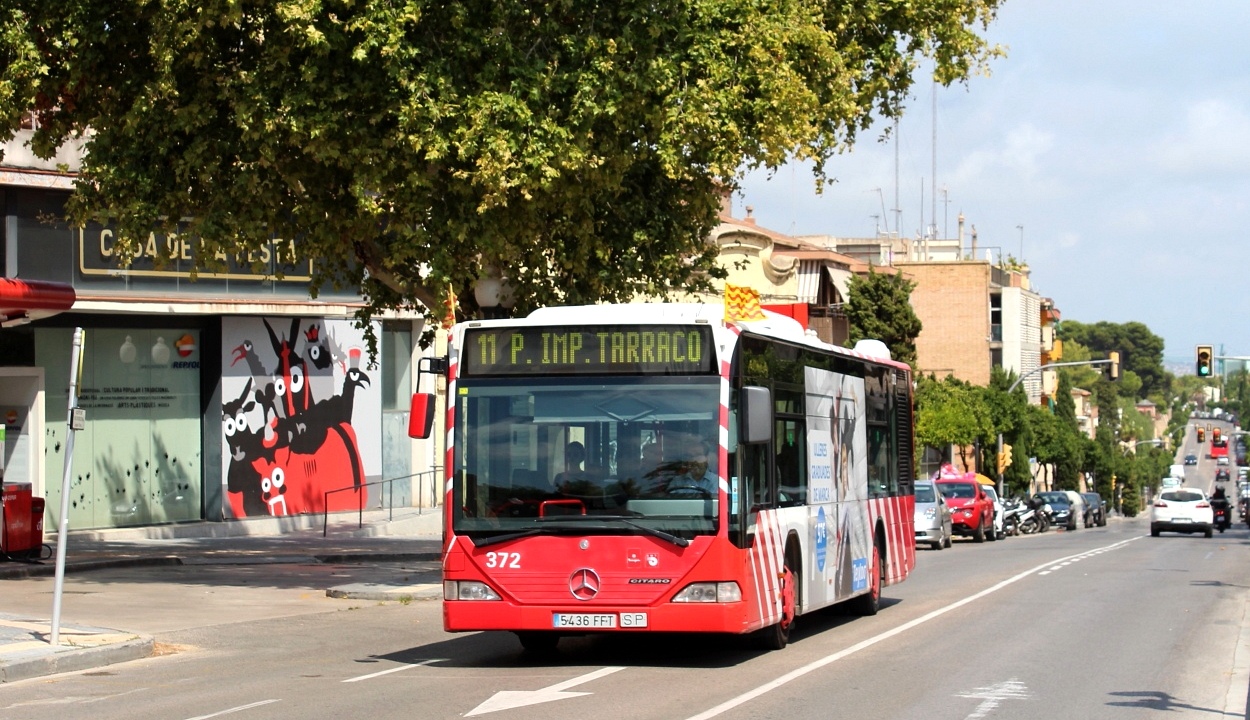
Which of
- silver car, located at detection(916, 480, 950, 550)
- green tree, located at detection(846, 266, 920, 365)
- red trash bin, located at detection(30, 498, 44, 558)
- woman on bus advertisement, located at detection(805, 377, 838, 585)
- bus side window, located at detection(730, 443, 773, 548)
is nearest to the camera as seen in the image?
bus side window, located at detection(730, 443, 773, 548)

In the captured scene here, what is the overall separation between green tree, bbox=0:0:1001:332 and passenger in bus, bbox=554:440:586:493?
5866 mm

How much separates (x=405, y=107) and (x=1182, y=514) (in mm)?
39449

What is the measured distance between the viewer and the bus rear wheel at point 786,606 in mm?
14031

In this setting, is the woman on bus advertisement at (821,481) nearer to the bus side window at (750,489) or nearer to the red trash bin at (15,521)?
the bus side window at (750,489)

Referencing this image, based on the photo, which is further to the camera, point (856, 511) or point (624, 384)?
point (856, 511)

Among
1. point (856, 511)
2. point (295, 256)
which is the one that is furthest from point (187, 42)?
point (856, 511)

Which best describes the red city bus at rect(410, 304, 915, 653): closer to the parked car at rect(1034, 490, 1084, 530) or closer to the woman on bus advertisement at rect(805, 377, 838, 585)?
the woman on bus advertisement at rect(805, 377, 838, 585)

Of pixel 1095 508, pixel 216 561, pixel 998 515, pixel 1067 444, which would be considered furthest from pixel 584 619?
pixel 1067 444

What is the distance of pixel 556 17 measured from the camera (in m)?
19.0

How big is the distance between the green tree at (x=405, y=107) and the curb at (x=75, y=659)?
239 inches

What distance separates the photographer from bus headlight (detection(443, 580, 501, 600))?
12669mm

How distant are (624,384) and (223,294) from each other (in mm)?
19823

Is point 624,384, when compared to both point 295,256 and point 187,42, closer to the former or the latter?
point 187,42

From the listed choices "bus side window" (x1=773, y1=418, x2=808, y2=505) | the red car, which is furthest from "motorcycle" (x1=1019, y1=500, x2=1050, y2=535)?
"bus side window" (x1=773, y1=418, x2=808, y2=505)
